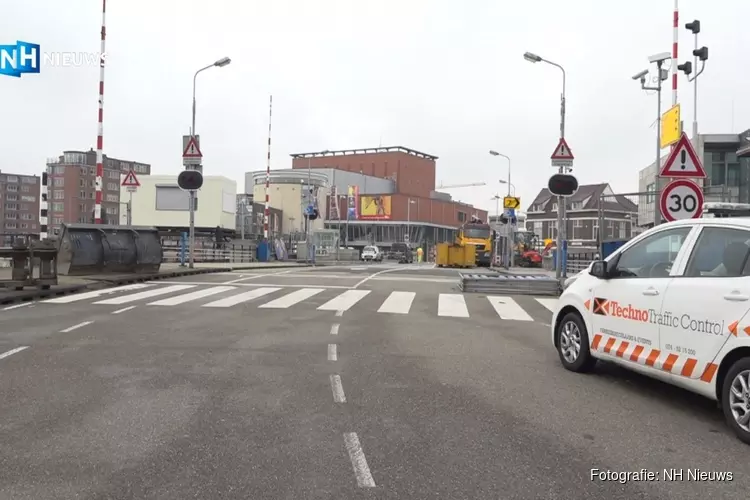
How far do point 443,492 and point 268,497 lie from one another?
1017 millimetres

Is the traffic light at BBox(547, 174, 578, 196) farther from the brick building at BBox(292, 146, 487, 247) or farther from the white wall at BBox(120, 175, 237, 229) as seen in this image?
the brick building at BBox(292, 146, 487, 247)

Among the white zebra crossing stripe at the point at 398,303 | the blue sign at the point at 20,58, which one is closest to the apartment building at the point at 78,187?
the blue sign at the point at 20,58

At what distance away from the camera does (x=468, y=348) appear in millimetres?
8477

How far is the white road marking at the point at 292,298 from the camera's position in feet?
43.0

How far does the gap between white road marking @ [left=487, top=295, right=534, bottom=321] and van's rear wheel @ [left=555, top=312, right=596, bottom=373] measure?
4407 mm

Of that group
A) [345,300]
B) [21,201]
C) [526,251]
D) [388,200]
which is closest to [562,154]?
[345,300]

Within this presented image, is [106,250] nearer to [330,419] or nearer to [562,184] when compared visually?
[562,184]

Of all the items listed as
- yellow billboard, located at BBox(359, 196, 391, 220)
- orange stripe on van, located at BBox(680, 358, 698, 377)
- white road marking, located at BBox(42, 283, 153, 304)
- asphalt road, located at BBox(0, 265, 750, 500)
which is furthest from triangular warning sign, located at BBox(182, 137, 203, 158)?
yellow billboard, located at BBox(359, 196, 391, 220)

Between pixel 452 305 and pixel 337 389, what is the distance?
26.4ft

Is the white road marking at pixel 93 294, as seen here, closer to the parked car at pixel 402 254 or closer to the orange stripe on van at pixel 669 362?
the orange stripe on van at pixel 669 362

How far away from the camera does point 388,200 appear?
9819 cm

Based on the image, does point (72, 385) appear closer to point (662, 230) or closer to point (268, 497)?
point (268, 497)

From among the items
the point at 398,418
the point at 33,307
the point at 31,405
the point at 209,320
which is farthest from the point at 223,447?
the point at 33,307

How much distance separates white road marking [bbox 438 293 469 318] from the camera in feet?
40.4
